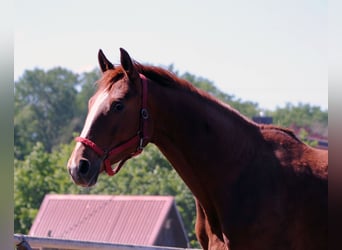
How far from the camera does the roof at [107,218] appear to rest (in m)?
25.2

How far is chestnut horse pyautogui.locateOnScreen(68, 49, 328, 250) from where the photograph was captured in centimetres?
400

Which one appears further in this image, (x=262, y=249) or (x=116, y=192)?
(x=116, y=192)

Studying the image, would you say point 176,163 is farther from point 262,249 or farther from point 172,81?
point 262,249

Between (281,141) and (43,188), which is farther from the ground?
(281,141)

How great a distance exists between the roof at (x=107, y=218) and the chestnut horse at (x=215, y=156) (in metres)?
20.7

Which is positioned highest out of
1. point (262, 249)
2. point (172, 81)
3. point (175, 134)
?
point (172, 81)

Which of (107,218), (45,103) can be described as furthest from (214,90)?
(107,218)

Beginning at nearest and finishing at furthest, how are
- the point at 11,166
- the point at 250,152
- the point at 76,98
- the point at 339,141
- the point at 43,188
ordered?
the point at 11,166
the point at 339,141
the point at 250,152
the point at 43,188
the point at 76,98

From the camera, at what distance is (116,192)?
32.6 meters

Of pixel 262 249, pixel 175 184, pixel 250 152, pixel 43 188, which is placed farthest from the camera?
pixel 43 188

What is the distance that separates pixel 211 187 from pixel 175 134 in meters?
0.45

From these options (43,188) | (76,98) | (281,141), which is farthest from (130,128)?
(76,98)

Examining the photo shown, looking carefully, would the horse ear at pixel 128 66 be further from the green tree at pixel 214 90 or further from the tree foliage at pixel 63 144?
the green tree at pixel 214 90

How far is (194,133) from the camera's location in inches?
169
